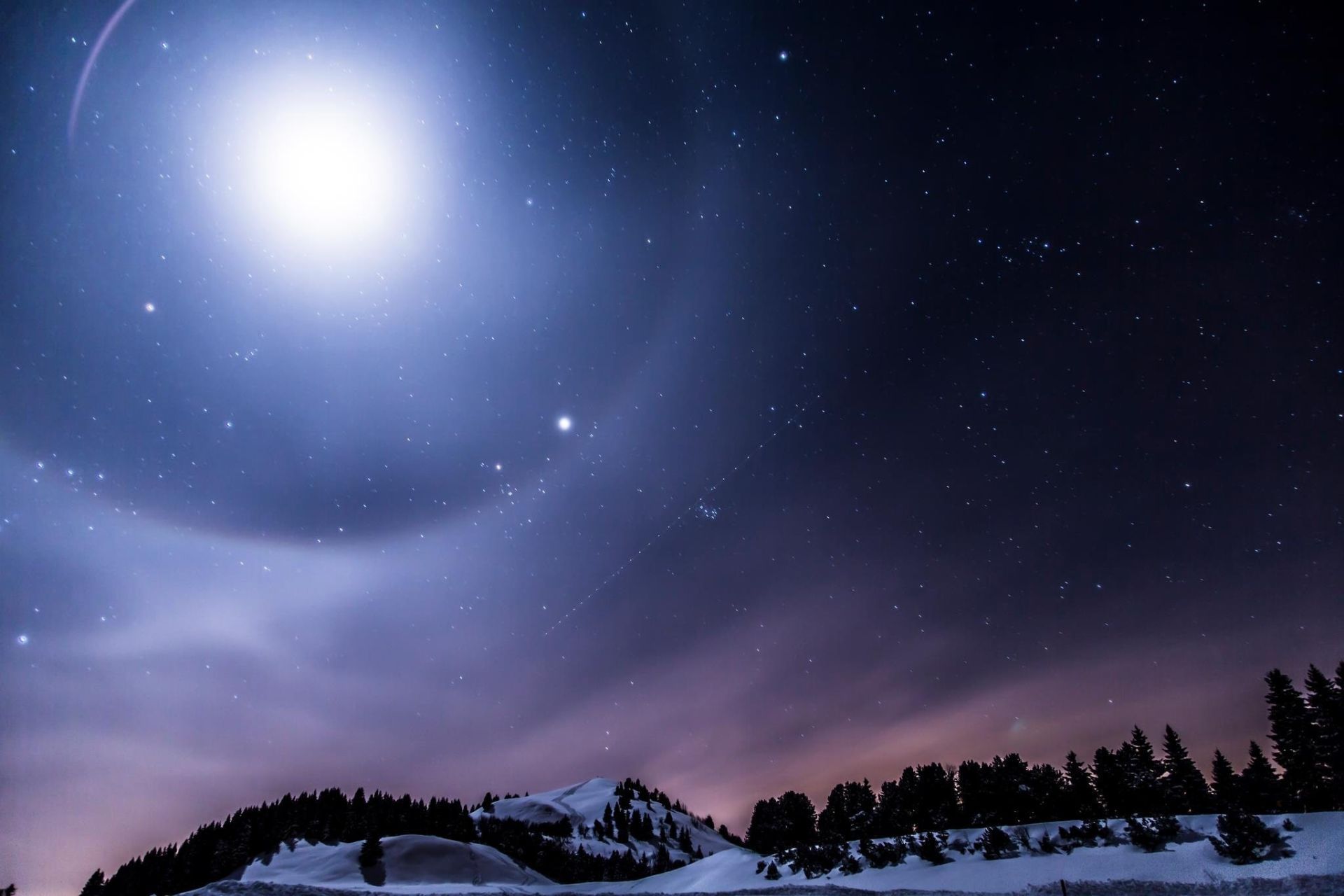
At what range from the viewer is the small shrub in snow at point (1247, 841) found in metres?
22.6

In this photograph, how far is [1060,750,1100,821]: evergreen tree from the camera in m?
41.8

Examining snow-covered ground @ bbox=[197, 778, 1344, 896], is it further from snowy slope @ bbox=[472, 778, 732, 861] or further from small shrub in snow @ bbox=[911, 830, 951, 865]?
snowy slope @ bbox=[472, 778, 732, 861]

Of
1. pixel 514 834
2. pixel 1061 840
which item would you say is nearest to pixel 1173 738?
pixel 1061 840

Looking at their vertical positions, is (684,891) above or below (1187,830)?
below

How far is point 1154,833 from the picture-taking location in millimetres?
26844

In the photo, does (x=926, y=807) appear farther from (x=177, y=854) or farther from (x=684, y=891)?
(x=177, y=854)

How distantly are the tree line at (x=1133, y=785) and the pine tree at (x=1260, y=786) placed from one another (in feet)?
0.28

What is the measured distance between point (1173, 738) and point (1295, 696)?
30.3ft

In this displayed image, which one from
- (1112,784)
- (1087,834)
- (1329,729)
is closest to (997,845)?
(1087,834)

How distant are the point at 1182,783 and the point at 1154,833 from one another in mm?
28958

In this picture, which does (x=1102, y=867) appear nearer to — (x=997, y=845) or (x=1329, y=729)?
(x=997, y=845)

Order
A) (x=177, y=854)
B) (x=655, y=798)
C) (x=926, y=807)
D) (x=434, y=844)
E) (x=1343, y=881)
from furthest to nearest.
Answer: (x=655, y=798) < (x=177, y=854) < (x=434, y=844) < (x=926, y=807) < (x=1343, y=881)

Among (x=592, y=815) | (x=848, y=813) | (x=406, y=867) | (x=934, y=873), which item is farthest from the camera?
(x=592, y=815)

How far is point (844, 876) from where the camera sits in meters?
36.3
